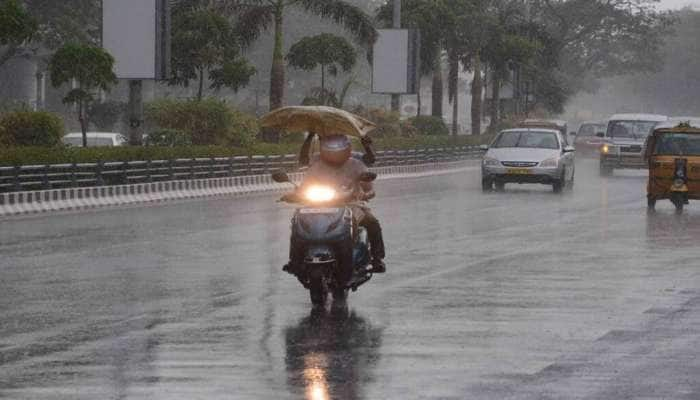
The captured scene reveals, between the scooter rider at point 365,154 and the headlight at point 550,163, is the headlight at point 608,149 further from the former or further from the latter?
the scooter rider at point 365,154

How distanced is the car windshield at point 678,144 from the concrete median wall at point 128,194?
33.3ft

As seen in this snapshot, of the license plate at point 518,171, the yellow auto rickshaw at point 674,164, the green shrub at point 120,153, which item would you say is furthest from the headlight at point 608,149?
the yellow auto rickshaw at point 674,164

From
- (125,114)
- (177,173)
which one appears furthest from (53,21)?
(177,173)

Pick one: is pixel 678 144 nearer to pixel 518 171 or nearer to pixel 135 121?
pixel 518 171

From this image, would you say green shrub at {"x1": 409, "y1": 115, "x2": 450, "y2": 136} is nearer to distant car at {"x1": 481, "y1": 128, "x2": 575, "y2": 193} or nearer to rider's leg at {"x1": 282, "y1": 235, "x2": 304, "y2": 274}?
distant car at {"x1": 481, "y1": 128, "x2": 575, "y2": 193}

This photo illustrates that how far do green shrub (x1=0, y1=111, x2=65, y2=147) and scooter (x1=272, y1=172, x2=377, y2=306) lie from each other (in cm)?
2388

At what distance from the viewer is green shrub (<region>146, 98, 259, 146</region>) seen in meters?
48.5

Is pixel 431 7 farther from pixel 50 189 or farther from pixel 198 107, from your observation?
pixel 50 189

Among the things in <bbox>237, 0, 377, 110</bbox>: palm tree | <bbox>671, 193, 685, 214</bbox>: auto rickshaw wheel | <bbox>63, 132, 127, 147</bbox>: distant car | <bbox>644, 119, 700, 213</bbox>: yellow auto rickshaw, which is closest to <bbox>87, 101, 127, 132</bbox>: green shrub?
<bbox>237, 0, 377, 110</bbox>: palm tree

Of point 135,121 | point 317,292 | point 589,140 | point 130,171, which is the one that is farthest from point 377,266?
point 589,140

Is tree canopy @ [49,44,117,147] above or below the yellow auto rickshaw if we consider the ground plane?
above

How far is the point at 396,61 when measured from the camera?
64.7 metres

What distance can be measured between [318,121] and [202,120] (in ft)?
107

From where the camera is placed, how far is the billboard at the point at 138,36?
4328cm
